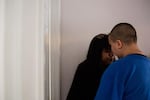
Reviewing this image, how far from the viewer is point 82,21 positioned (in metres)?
2.28

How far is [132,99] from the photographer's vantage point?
1440mm

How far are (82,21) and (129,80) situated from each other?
967 mm

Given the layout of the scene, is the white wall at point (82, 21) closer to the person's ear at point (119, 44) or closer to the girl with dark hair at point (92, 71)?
the girl with dark hair at point (92, 71)

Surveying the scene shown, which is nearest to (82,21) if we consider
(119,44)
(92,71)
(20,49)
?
(92,71)

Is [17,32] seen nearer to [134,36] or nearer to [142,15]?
[134,36]

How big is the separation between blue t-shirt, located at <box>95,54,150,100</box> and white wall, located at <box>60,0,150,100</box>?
2.77ft

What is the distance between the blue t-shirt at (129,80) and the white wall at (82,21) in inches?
33.2

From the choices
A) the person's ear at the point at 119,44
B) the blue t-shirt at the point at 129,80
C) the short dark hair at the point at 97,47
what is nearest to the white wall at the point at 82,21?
the short dark hair at the point at 97,47

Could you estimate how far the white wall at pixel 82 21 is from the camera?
89.3 inches

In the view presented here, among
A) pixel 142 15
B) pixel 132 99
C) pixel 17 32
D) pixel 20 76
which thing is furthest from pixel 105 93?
pixel 142 15

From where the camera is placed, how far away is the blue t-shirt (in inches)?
56.2

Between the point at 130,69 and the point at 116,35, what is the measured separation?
0.24 metres

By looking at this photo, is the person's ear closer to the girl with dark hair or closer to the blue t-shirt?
the blue t-shirt

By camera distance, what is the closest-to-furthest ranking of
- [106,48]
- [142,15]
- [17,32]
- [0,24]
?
[0,24] → [17,32] → [106,48] → [142,15]
